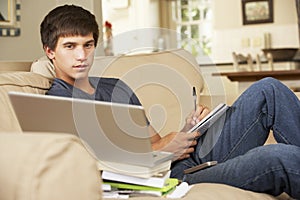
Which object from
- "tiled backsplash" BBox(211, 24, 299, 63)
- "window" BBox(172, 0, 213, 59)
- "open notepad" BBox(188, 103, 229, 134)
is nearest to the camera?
"open notepad" BBox(188, 103, 229, 134)

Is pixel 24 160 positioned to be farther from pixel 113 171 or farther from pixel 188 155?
pixel 188 155

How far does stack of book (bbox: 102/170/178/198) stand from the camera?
1238 mm

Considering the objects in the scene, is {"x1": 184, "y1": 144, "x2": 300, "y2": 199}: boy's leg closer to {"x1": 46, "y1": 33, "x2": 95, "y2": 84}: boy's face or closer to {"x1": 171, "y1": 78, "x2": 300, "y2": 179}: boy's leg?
{"x1": 171, "y1": 78, "x2": 300, "y2": 179}: boy's leg

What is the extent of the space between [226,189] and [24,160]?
0.77 metres

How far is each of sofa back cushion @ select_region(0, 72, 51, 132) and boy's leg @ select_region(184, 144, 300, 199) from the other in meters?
0.57

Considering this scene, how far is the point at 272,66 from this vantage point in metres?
6.52

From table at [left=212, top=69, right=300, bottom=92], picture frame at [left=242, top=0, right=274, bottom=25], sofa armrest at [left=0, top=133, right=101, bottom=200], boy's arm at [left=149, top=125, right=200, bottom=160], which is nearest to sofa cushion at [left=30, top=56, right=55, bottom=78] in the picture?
boy's arm at [left=149, top=125, right=200, bottom=160]

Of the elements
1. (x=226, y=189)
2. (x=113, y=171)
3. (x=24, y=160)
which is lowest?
(x=226, y=189)

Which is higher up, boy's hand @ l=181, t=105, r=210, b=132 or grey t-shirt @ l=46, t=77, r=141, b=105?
grey t-shirt @ l=46, t=77, r=141, b=105

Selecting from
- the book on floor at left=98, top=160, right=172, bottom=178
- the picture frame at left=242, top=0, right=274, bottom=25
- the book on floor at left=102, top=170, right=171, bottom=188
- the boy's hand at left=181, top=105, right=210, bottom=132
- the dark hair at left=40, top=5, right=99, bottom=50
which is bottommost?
the book on floor at left=102, top=170, right=171, bottom=188

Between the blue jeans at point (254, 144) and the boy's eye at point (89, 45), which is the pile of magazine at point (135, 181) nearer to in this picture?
the blue jeans at point (254, 144)

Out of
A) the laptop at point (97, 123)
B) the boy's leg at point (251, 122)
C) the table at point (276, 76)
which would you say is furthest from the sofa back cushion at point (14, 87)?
the table at point (276, 76)

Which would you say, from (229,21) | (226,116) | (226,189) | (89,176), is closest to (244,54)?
(229,21)

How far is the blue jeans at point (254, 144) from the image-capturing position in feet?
4.95
